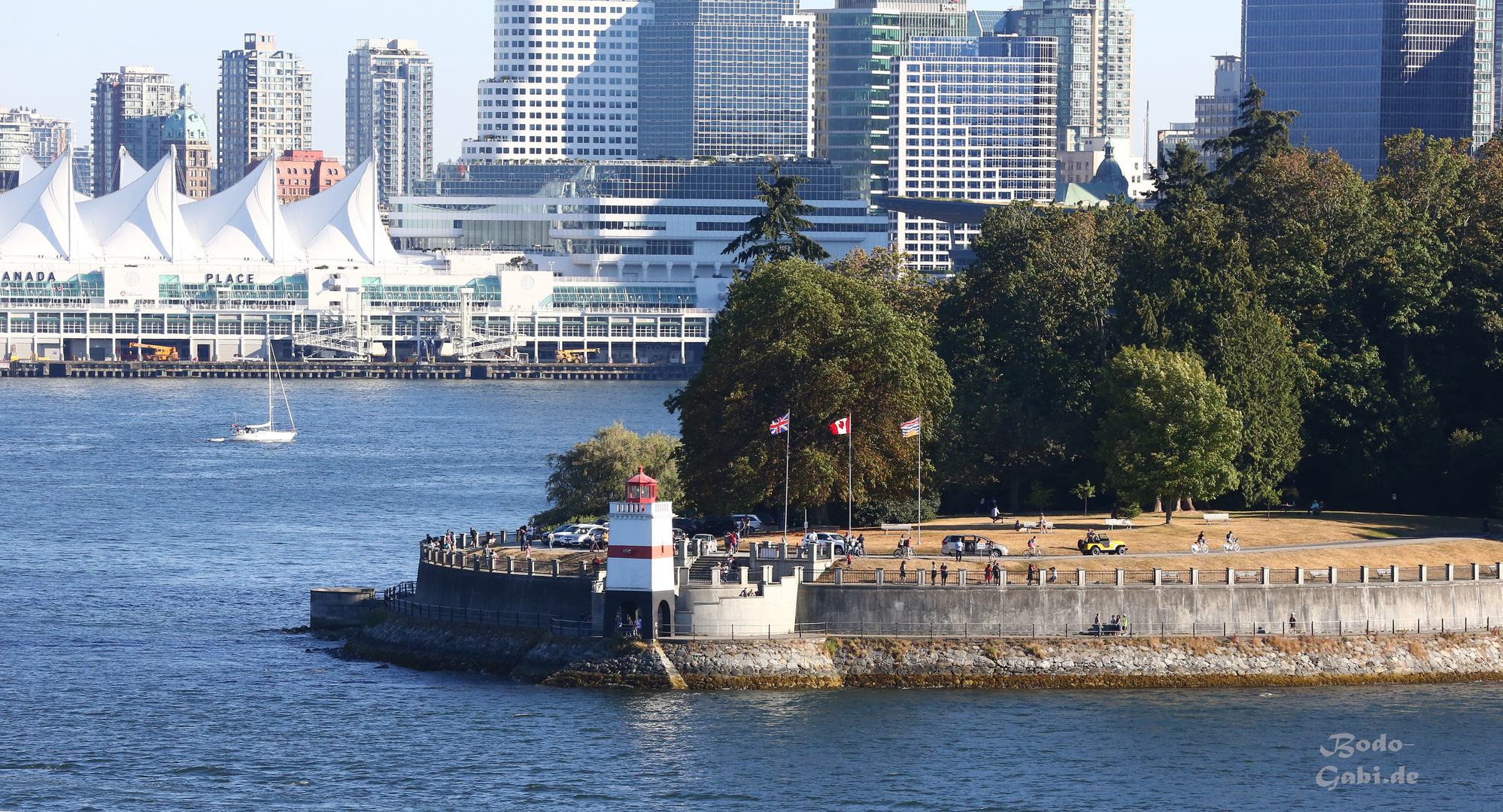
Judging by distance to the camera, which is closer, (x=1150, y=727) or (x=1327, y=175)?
(x=1150, y=727)

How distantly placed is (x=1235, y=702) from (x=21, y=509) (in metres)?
68.6

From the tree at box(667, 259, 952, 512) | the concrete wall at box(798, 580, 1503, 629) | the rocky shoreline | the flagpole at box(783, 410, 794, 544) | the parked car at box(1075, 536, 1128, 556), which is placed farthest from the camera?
the tree at box(667, 259, 952, 512)

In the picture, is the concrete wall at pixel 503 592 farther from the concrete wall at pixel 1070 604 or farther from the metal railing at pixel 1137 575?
the metal railing at pixel 1137 575

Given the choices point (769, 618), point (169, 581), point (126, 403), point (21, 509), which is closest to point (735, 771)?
point (769, 618)

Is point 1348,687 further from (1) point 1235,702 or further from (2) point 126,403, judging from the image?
(2) point 126,403

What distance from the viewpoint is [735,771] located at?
51531mm

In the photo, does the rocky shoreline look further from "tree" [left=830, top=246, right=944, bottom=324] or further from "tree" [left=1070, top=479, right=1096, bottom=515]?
"tree" [left=830, top=246, right=944, bottom=324]

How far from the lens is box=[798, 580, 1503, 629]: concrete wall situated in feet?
197

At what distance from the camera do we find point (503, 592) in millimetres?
62469

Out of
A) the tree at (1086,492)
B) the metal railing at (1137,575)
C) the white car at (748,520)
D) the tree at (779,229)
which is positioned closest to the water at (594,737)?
the metal railing at (1137,575)

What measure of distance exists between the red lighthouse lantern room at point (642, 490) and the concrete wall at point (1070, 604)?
5203mm

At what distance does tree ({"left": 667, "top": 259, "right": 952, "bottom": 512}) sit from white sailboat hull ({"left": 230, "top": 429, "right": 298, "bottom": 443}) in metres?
81.7

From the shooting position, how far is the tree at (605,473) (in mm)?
87125

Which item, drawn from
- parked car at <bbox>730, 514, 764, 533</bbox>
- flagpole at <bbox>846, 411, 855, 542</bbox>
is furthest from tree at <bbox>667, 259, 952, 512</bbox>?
parked car at <bbox>730, 514, 764, 533</bbox>
